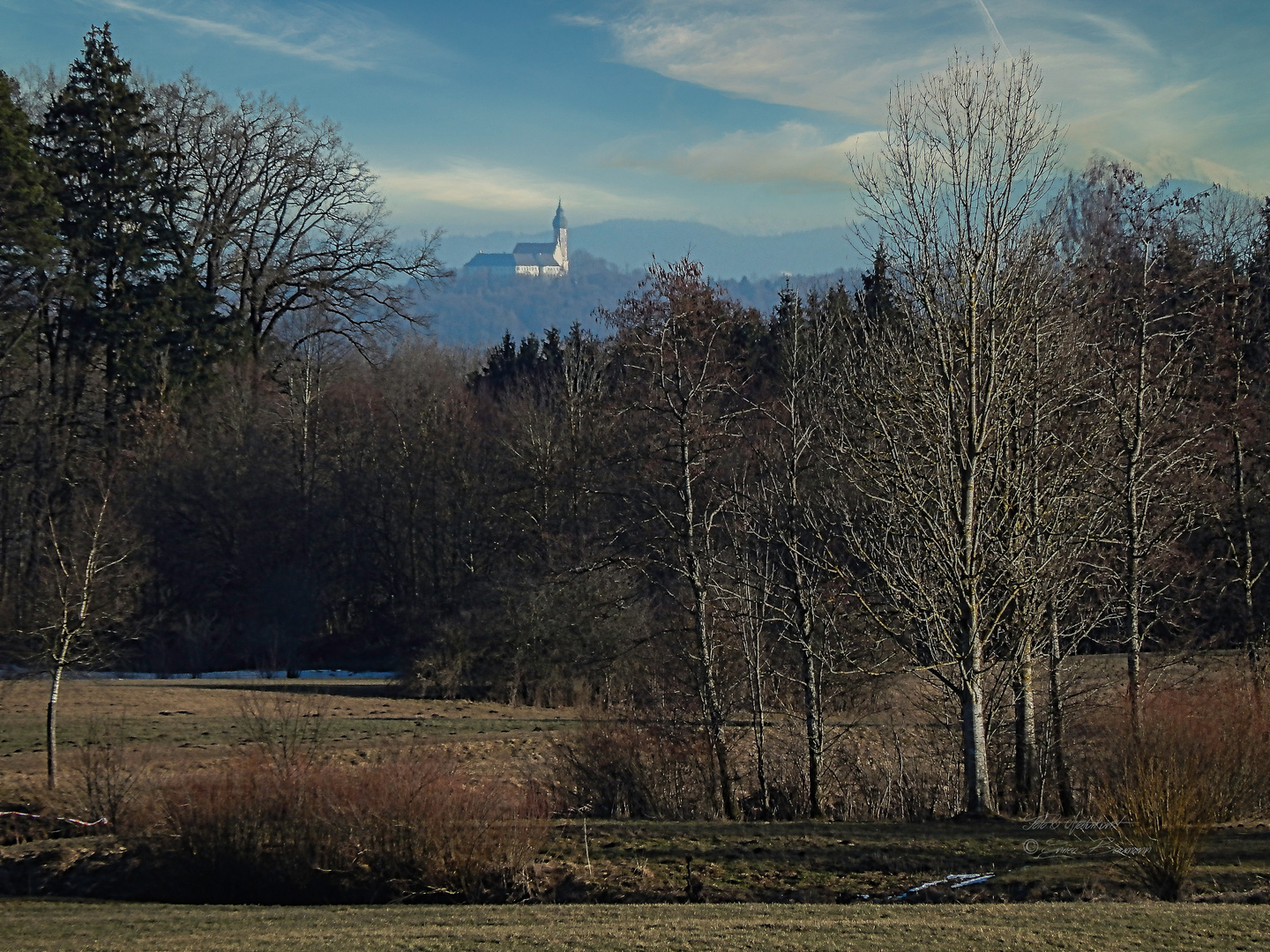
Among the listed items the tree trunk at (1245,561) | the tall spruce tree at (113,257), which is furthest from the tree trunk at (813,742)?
the tall spruce tree at (113,257)

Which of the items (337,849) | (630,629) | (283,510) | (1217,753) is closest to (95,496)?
(283,510)

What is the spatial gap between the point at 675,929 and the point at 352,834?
6257 millimetres

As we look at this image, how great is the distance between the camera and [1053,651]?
19359mm

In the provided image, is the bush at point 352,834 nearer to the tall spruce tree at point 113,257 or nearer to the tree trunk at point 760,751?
the tree trunk at point 760,751

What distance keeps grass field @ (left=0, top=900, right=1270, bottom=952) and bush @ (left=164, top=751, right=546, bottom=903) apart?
147 cm

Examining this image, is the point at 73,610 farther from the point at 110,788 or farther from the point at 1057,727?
→ the point at 1057,727

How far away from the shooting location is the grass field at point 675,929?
9.41 metres

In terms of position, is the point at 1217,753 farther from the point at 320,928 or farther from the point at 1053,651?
the point at 320,928

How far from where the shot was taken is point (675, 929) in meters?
10.4

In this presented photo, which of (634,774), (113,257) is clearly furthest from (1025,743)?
(113,257)

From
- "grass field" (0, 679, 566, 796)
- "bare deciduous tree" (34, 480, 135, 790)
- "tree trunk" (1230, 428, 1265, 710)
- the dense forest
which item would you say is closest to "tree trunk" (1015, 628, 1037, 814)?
the dense forest

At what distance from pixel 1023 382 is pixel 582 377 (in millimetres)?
33404

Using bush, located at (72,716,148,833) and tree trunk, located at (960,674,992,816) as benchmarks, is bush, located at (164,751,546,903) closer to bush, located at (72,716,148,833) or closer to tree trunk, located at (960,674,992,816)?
bush, located at (72,716,148,833)

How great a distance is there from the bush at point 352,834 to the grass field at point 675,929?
4.82 feet
